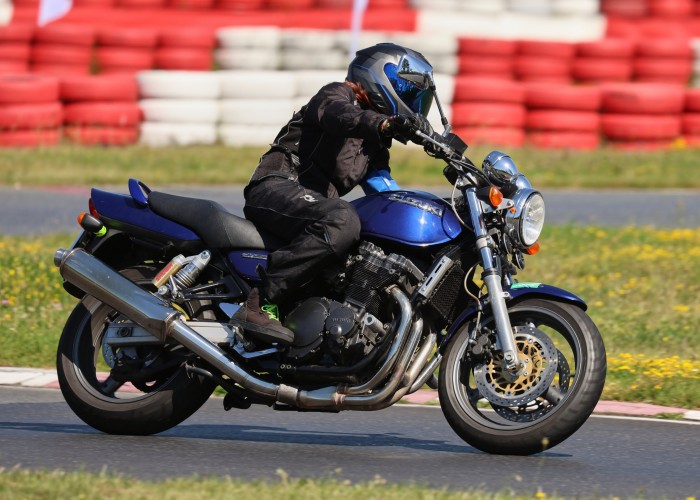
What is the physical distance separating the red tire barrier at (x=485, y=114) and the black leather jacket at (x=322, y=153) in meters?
11.0

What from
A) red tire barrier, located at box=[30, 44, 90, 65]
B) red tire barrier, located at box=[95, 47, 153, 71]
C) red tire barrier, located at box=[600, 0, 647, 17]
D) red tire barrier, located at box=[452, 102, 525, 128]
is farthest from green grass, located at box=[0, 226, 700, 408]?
red tire barrier, located at box=[600, 0, 647, 17]

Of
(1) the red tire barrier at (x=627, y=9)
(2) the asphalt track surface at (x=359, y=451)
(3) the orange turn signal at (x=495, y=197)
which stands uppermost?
(1) the red tire barrier at (x=627, y=9)

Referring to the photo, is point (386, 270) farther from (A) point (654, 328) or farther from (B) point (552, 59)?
(B) point (552, 59)

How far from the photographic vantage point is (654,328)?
8.77 meters

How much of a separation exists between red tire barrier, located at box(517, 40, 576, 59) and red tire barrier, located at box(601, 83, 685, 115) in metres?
1.21

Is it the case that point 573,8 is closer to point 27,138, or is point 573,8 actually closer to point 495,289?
point 27,138

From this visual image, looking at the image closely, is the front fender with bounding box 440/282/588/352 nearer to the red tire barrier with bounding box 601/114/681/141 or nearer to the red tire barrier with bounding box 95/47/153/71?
the red tire barrier with bounding box 601/114/681/141

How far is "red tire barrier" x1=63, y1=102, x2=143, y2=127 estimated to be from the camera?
17203mm

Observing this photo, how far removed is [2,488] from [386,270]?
72.0 inches

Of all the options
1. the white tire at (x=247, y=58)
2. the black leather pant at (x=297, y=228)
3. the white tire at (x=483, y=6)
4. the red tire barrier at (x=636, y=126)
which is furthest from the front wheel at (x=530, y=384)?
the white tire at (x=483, y=6)

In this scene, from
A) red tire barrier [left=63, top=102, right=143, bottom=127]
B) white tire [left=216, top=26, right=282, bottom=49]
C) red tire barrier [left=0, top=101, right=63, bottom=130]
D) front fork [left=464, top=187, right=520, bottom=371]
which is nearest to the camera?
front fork [left=464, top=187, right=520, bottom=371]

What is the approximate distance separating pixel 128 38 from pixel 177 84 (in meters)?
1.62

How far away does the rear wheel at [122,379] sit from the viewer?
6.16 metres

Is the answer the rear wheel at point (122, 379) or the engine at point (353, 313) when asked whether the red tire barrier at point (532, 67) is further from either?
the engine at point (353, 313)
